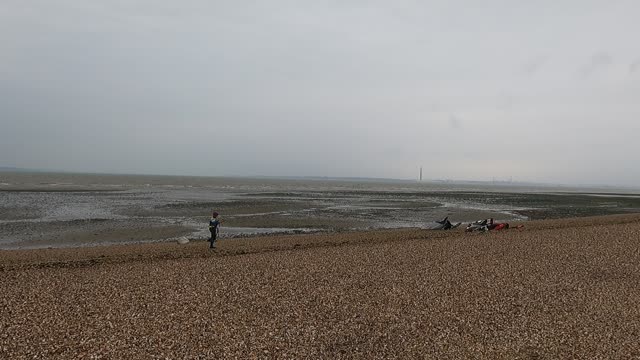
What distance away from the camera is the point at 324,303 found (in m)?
12.3

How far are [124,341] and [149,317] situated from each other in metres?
1.55

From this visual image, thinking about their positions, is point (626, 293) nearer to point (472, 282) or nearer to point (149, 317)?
point (472, 282)

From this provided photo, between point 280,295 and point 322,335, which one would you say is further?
point 280,295

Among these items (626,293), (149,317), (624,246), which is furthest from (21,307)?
(624,246)

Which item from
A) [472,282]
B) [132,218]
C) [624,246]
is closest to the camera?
[472,282]

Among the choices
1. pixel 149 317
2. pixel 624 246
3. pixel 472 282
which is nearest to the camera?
pixel 149 317

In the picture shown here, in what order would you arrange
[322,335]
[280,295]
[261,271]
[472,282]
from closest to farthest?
[322,335] < [280,295] < [472,282] < [261,271]

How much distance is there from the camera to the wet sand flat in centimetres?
927

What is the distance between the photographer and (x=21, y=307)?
11.6m

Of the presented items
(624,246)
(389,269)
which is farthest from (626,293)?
(624,246)

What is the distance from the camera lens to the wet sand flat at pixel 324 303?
365 inches

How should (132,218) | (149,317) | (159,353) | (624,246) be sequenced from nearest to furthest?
(159,353) → (149,317) → (624,246) → (132,218)

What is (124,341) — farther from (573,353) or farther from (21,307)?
(573,353)

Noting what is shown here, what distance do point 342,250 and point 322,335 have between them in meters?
11.1
